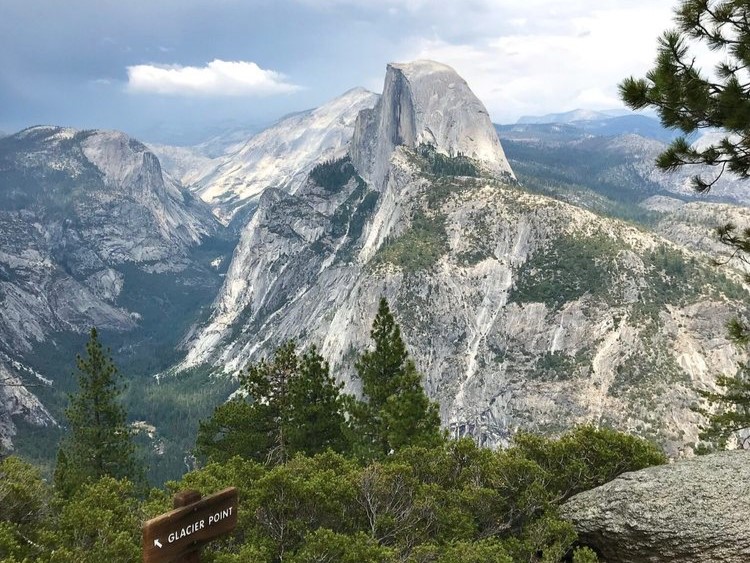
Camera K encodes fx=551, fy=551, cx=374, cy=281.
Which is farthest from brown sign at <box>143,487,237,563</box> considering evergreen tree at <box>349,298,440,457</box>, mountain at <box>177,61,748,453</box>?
mountain at <box>177,61,748,453</box>

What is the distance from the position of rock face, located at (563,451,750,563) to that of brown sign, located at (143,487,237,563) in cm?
1398

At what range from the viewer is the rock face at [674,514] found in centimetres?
1590

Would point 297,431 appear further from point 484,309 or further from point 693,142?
point 484,309

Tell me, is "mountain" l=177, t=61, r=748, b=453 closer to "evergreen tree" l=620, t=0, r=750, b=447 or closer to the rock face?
the rock face

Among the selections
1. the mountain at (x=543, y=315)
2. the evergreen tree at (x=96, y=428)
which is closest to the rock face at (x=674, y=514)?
the evergreen tree at (x=96, y=428)

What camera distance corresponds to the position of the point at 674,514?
16.7m

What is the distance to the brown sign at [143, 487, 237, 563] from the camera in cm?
791

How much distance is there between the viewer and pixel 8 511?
20.2 meters

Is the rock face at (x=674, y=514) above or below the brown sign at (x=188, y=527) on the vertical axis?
below

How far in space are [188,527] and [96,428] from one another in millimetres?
45485

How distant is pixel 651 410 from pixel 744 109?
11246cm

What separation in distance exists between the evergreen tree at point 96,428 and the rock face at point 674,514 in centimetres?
4095

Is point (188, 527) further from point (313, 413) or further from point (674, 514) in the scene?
point (313, 413)

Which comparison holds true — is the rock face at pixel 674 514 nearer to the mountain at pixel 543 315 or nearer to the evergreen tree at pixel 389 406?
the evergreen tree at pixel 389 406
